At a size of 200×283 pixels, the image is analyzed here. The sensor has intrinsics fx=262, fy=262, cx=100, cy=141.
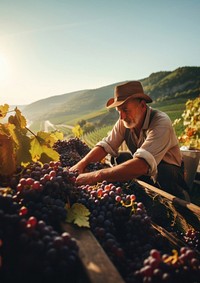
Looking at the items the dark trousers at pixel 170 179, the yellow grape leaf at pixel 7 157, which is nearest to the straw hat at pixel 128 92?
the dark trousers at pixel 170 179

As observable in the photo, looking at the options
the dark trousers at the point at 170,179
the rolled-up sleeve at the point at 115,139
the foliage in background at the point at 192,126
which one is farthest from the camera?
the foliage in background at the point at 192,126

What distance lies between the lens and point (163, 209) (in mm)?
2654

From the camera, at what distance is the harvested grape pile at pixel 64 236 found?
106 cm

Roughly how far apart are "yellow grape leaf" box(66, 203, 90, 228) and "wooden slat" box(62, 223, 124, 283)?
0.16 feet

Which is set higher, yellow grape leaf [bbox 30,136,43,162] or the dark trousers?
yellow grape leaf [bbox 30,136,43,162]

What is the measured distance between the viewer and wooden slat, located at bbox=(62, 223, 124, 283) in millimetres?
997

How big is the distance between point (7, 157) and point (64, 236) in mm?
915

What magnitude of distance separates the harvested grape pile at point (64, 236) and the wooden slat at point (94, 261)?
0.05 meters

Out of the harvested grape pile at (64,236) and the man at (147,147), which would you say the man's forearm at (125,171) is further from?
the harvested grape pile at (64,236)

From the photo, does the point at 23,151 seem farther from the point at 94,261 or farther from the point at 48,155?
the point at 94,261

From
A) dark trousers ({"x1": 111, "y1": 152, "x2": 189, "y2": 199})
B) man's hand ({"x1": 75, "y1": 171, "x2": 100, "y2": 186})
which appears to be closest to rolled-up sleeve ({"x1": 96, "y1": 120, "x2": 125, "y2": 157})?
dark trousers ({"x1": 111, "y1": 152, "x2": 189, "y2": 199})

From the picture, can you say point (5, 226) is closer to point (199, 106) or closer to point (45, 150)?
point (45, 150)

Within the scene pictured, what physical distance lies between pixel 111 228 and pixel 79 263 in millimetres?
543

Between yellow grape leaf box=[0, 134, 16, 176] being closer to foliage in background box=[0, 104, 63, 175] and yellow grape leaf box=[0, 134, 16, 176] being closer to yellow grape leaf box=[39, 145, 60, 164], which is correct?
foliage in background box=[0, 104, 63, 175]
